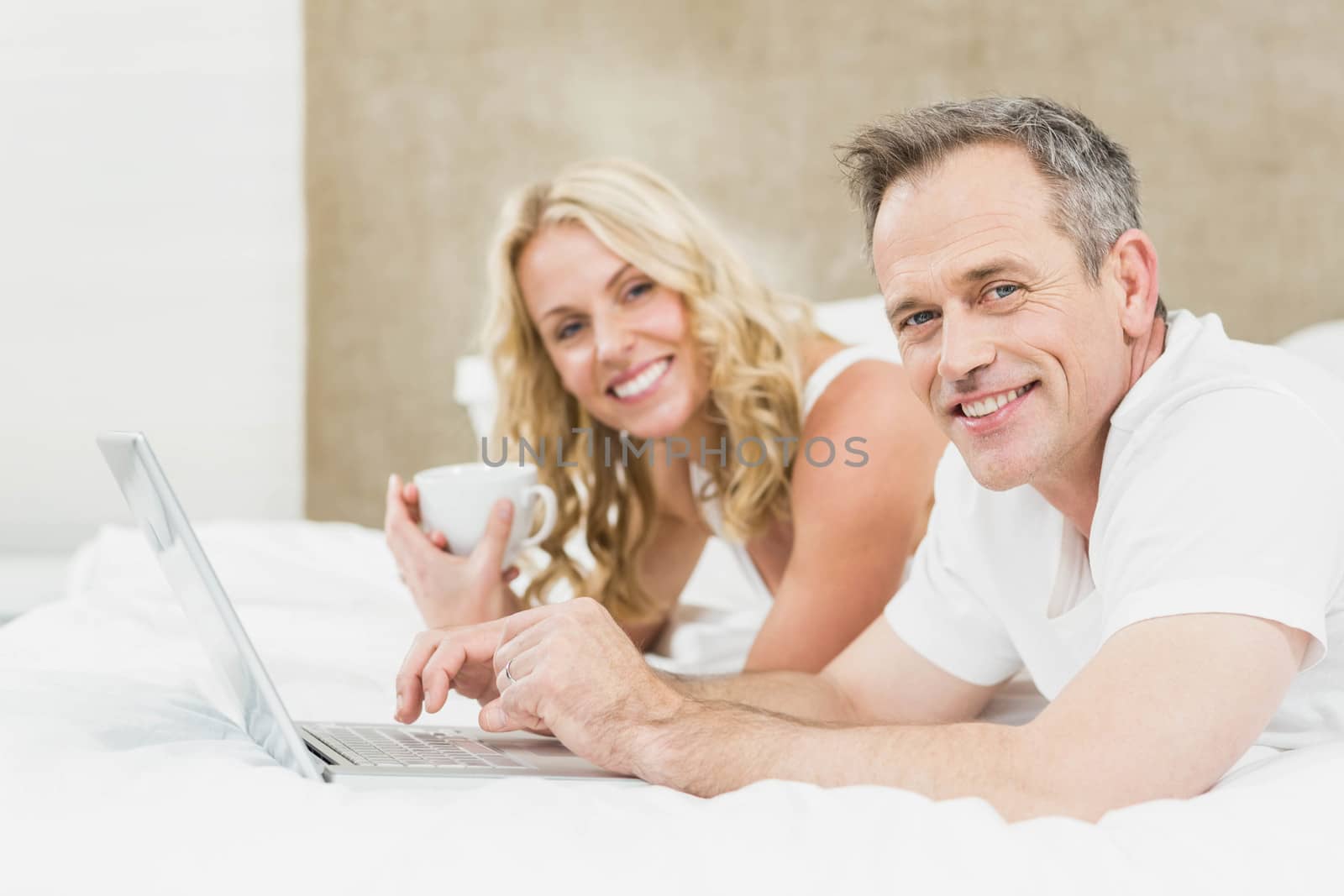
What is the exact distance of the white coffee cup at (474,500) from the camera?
4.99 ft

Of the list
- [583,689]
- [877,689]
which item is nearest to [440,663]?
[583,689]

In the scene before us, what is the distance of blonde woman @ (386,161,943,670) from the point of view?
1556 mm

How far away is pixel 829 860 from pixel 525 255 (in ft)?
3.94

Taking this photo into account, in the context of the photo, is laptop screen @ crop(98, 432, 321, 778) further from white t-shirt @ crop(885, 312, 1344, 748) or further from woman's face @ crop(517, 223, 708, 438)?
woman's face @ crop(517, 223, 708, 438)

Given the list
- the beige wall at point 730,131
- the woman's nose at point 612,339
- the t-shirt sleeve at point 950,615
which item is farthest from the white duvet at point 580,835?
the beige wall at point 730,131

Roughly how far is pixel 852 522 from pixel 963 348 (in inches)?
22.5

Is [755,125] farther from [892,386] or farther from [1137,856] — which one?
[1137,856]

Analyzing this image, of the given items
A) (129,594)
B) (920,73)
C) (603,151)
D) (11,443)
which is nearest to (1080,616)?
(129,594)

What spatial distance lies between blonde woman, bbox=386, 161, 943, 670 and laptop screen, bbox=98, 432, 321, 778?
1.94ft

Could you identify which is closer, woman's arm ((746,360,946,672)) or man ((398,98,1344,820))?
man ((398,98,1344,820))

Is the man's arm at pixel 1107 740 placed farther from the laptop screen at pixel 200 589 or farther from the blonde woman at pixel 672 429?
the blonde woman at pixel 672 429

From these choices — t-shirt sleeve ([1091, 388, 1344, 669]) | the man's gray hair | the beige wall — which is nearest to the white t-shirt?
t-shirt sleeve ([1091, 388, 1344, 669])

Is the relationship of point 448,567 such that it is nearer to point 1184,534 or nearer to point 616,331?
point 616,331

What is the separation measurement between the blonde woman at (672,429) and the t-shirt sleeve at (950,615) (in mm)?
254
